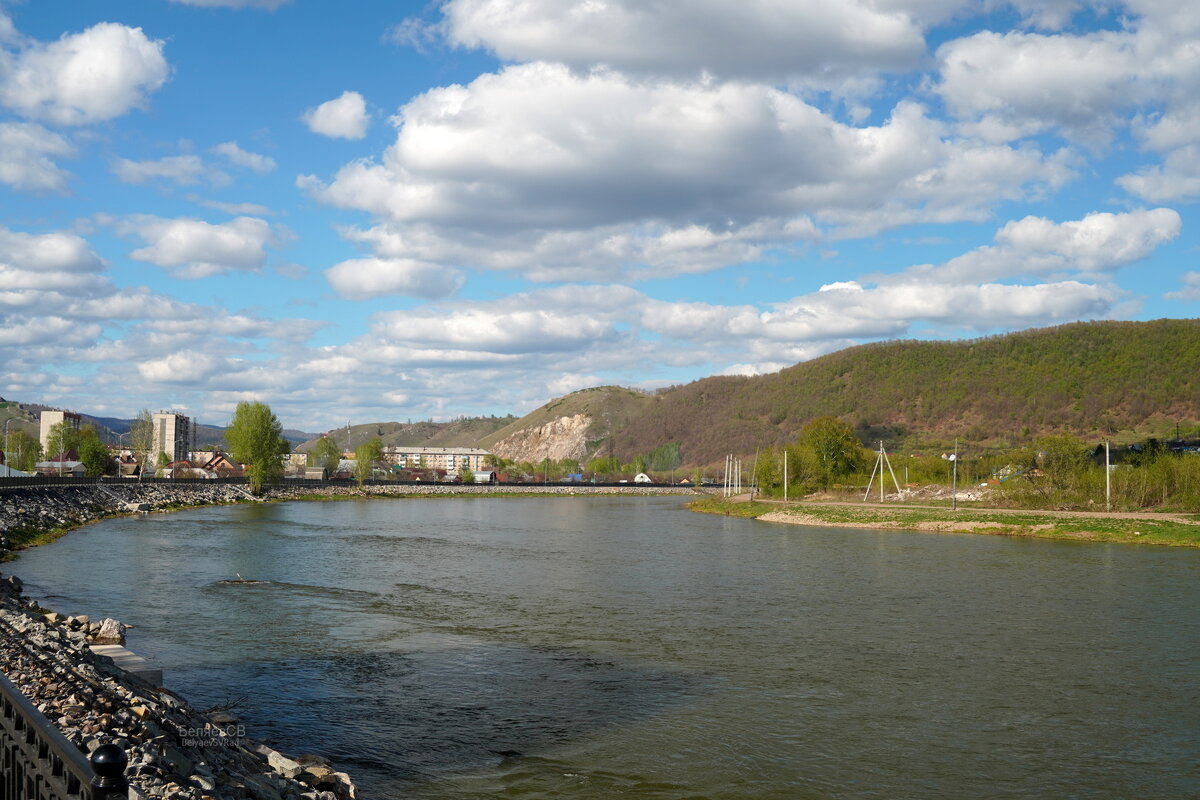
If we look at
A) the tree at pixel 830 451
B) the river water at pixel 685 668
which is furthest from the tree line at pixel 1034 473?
the river water at pixel 685 668

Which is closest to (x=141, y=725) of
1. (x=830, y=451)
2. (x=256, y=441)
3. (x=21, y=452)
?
(x=830, y=451)

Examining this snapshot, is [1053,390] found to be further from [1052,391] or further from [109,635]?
[109,635]

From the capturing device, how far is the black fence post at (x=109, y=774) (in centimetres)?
389

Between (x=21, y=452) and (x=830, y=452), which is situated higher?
(x=830, y=452)

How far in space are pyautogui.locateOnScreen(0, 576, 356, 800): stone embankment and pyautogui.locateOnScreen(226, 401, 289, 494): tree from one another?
103 meters

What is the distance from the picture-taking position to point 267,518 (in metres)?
72.6

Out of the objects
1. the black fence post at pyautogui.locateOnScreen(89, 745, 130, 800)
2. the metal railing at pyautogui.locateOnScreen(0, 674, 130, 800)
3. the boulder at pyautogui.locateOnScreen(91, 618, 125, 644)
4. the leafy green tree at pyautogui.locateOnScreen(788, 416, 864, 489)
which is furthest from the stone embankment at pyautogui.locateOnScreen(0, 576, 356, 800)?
the leafy green tree at pyautogui.locateOnScreen(788, 416, 864, 489)

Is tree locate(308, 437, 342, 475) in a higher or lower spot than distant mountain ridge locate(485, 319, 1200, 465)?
lower

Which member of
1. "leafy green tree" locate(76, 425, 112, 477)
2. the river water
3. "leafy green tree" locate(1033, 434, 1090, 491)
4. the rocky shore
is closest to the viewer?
the rocky shore

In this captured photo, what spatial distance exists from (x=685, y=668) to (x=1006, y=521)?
165ft

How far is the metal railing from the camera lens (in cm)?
398

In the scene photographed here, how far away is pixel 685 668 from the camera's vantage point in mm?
18641

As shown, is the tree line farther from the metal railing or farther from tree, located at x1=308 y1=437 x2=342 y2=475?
tree, located at x1=308 y1=437 x2=342 y2=475

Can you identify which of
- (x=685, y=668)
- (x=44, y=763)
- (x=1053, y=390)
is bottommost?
(x=685, y=668)
